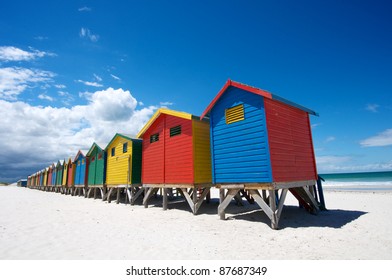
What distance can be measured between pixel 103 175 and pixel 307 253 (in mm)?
19527

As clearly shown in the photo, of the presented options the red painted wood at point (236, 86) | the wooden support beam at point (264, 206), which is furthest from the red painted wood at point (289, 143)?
the wooden support beam at point (264, 206)

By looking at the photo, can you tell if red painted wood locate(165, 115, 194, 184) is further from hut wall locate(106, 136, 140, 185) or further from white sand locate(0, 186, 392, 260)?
hut wall locate(106, 136, 140, 185)

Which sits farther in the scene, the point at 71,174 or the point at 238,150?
the point at 71,174

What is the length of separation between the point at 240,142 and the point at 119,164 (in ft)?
41.6

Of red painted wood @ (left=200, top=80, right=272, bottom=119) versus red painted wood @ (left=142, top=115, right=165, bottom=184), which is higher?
red painted wood @ (left=200, top=80, right=272, bottom=119)

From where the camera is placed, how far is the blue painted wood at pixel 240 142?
8.38 metres

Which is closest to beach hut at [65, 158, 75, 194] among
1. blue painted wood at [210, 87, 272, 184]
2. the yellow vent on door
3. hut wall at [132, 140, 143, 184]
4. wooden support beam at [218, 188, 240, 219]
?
hut wall at [132, 140, 143, 184]

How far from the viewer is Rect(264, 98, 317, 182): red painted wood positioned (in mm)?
8499

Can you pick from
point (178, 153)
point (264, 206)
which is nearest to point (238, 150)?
point (264, 206)

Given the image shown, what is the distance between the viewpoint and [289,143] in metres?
9.48

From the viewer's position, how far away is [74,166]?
1226 inches

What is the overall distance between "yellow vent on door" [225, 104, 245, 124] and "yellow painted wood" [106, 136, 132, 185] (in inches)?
384

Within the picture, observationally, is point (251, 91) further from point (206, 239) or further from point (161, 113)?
point (161, 113)

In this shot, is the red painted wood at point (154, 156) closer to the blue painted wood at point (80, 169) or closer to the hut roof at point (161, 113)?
the hut roof at point (161, 113)
